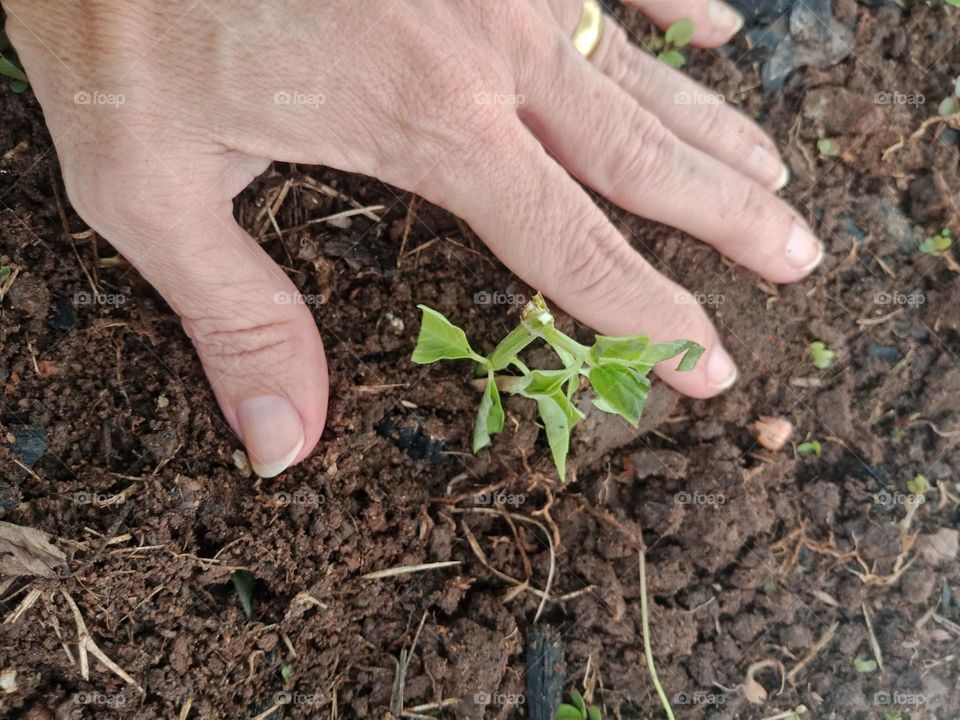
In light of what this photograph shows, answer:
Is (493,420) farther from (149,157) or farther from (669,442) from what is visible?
(149,157)

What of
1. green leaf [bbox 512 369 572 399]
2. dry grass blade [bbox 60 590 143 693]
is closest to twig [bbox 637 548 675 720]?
green leaf [bbox 512 369 572 399]

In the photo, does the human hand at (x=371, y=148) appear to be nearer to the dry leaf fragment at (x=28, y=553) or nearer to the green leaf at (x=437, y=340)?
the green leaf at (x=437, y=340)

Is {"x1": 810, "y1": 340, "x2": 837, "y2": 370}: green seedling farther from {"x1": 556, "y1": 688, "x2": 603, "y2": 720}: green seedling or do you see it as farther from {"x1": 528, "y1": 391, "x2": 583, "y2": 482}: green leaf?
{"x1": 556, "y1": 688, "x2": 603, "y2": 720}: green seedling

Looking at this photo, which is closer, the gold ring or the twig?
the twig

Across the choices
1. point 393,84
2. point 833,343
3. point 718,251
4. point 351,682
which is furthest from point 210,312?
point 833,343

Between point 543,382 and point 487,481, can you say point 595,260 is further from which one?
point 487,481

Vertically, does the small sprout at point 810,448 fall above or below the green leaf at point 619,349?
below

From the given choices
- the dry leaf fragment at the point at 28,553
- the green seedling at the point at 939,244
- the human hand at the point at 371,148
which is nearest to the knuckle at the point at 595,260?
the human hand at the point at 371,148
